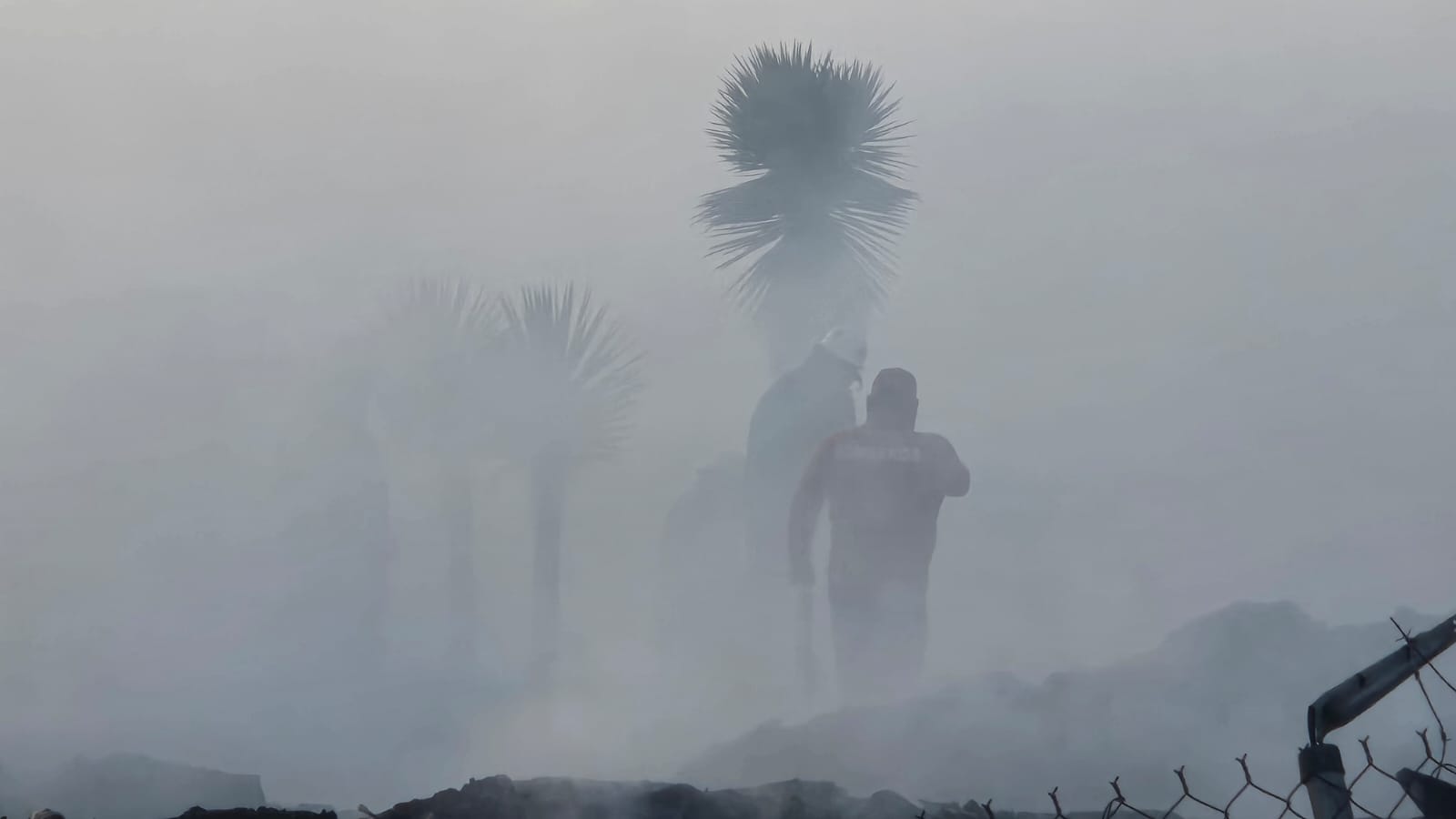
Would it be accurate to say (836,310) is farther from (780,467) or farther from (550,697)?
(550,697)

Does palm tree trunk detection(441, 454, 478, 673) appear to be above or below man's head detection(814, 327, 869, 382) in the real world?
below

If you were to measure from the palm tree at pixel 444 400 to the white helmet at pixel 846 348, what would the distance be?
1252 millimetres

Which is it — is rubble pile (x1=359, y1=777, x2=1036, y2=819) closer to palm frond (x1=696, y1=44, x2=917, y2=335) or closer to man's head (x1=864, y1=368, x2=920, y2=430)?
man's head (x1=864, y1=368, x2=920, y2=430)

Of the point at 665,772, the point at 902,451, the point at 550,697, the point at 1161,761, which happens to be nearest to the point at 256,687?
the point at 550,697

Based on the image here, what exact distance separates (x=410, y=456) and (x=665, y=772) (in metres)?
1.63

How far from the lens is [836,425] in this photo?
173 inches

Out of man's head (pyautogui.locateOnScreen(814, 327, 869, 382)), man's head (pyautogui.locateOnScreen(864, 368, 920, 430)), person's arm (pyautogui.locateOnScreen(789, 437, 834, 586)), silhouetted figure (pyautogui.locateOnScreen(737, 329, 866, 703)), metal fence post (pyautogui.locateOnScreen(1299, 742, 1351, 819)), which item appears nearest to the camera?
metal fence post (pyautogui.locateOnScreen(1299, 742, 1351, 819))

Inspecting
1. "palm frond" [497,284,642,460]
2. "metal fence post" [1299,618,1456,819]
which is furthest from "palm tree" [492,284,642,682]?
"metal fence post" [1299,618,1456,819]

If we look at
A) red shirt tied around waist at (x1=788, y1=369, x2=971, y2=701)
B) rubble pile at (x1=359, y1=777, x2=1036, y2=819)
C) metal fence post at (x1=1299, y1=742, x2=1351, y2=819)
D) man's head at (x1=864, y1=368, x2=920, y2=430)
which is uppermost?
man's head at (x1=864, y1=368, x2=920, y2=430)

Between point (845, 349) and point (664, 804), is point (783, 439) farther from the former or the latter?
point (664, 804)

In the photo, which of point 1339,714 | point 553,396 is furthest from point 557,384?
point 1339,714

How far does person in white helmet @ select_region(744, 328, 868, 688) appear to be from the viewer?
439 centimetres

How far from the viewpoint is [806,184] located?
235 inches

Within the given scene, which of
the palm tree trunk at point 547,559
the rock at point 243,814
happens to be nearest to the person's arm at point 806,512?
the palm tree trunk at point 547,559
